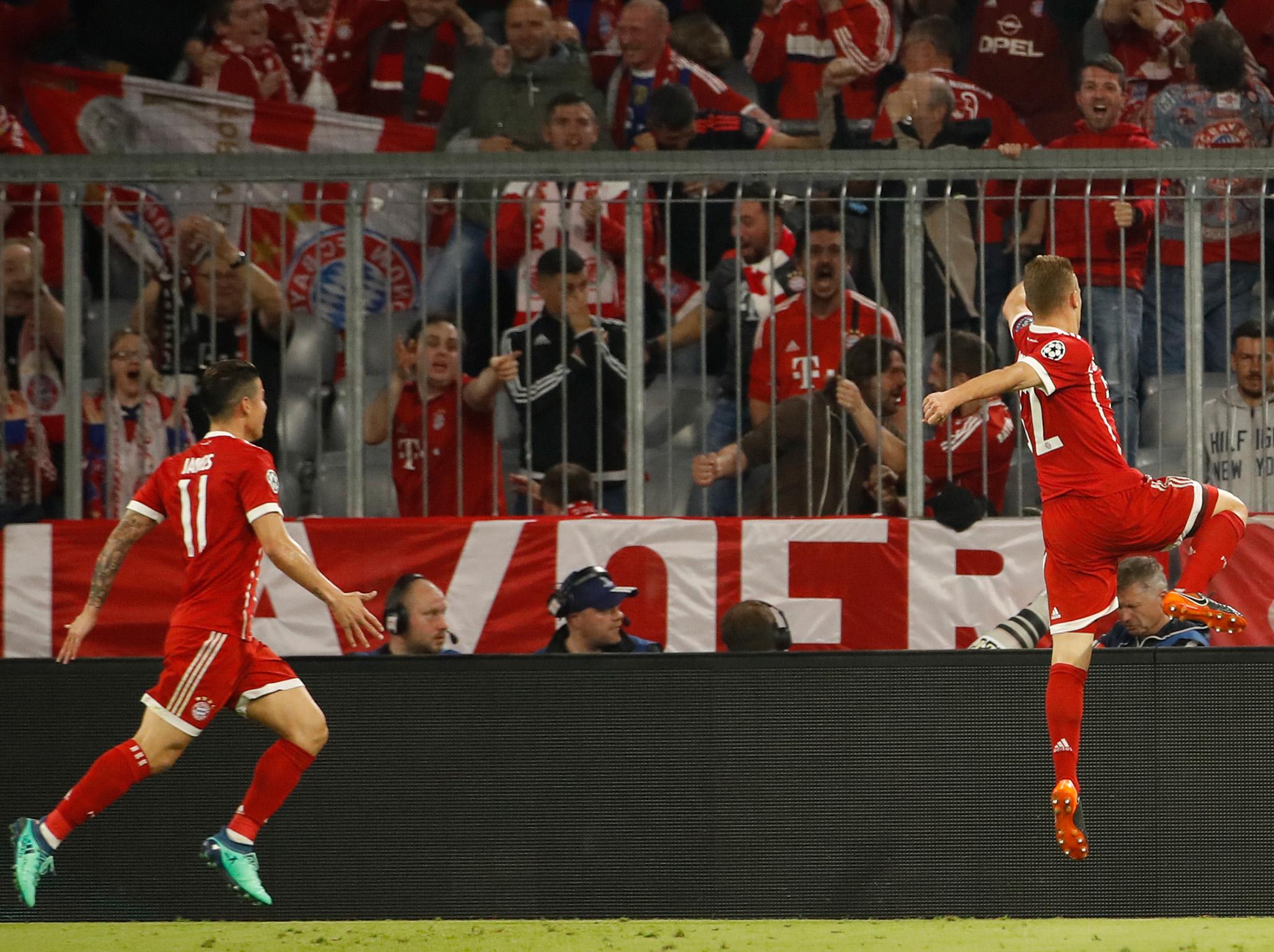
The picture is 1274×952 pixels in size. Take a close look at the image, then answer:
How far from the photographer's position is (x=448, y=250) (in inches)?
323

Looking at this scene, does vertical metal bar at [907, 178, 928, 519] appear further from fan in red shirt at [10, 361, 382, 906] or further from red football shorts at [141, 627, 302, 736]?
red football shorts at [141, 627, 302, 736]

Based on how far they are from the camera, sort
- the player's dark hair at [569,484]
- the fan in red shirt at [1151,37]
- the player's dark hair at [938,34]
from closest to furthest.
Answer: the player's dark hair at [569,484] < the player's dark hair at [938,34] < the fan in red shirt at [1151,37]

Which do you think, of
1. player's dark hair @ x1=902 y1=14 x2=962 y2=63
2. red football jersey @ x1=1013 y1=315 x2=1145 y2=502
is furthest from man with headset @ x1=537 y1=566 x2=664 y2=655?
player's dark hair @ x1=902 y1=14 x2=962 y2=63

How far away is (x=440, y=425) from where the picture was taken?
802cm

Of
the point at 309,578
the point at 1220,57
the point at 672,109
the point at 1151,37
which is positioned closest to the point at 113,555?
the point at 309,578

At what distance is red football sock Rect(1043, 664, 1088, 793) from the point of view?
6.02 m

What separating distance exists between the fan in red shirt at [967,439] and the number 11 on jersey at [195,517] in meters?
3.45

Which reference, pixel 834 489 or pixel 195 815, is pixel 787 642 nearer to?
pixel 834 489

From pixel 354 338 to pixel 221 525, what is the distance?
6.54ft

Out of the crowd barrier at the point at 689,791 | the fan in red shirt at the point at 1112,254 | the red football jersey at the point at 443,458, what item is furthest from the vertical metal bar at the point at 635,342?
the fan in red shirt at the point at 1112,254

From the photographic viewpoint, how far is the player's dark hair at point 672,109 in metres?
9.52

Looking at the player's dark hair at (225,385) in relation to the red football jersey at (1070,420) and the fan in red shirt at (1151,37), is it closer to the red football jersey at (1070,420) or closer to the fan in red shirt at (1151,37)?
the red football jersey at (1070,420)

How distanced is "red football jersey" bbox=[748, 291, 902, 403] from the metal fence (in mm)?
13

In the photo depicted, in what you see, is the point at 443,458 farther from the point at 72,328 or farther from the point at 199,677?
the point at 199,677
